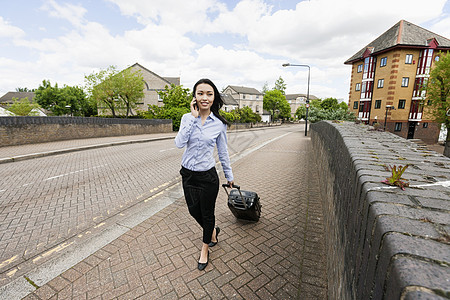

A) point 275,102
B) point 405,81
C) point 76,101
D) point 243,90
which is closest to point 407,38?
point 405,81

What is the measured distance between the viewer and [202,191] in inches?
109

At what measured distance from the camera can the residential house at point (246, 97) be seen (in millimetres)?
70938

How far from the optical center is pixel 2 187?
19.2ft

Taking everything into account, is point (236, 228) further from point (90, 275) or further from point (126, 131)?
point (126, 131)

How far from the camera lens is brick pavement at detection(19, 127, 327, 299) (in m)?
2.56

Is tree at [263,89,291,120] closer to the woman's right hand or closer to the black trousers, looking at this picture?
the woman's right hand

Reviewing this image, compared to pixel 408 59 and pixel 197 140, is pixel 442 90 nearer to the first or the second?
pixel 408 59

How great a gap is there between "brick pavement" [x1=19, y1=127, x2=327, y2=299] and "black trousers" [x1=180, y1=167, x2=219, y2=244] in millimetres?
663

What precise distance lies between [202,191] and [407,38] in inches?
1398

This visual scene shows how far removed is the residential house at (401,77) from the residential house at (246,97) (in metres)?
42.7

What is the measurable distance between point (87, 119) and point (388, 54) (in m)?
34.3

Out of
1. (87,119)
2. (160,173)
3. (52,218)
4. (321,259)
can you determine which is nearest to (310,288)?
(321,259)

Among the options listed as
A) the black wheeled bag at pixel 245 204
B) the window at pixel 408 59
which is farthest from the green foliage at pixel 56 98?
the window at pixel 408 59

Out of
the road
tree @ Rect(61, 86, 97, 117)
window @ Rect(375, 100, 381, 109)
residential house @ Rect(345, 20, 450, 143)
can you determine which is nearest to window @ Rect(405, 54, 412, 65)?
residential house @ Rect(345, 20, 450, 143)
